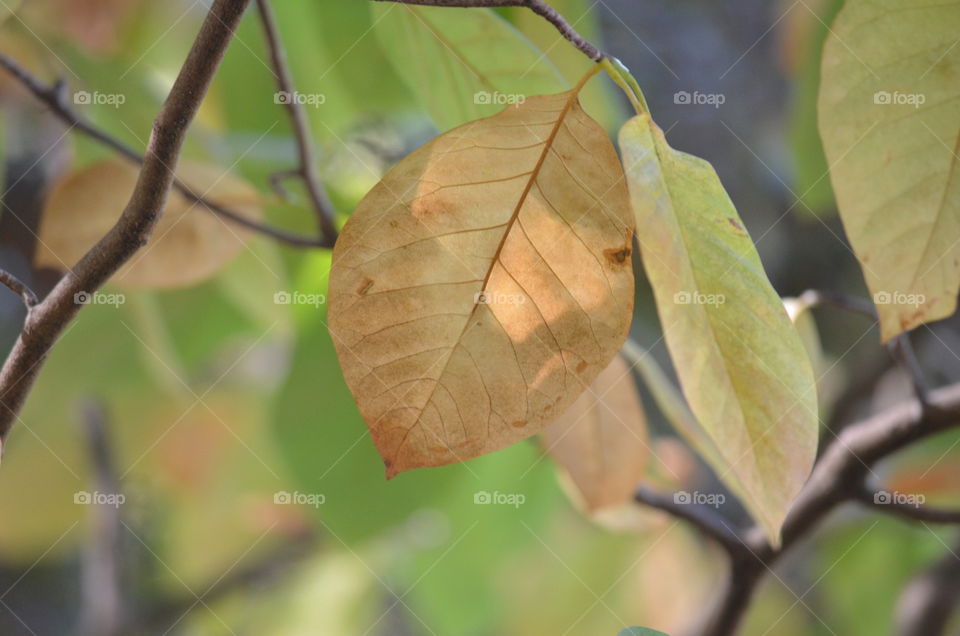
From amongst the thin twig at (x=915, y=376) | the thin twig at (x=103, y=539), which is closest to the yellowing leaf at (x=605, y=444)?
the thin twig at (x=915, y=376)

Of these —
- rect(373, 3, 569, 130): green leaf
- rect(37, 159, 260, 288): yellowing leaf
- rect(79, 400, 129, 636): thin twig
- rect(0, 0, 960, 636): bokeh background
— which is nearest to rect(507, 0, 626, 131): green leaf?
rect(0, 0, 960, 636): bokeh background

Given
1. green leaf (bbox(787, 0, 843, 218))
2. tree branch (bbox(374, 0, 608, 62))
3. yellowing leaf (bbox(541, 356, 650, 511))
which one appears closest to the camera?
tree branch (bbox(374, 0, 608, 62))

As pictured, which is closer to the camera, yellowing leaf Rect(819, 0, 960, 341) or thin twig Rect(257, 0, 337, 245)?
yellowing leaf Rect(819, 0, 960, 341)

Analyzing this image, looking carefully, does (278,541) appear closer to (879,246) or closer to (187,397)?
(187,397)

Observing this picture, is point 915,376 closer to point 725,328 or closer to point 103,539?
point 725,328

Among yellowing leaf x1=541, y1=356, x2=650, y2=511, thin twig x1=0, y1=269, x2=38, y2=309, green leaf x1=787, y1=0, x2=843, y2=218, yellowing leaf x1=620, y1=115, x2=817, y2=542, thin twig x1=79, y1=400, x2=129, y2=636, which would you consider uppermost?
thin twig x1=0, y1=269, x2=38, y2=309

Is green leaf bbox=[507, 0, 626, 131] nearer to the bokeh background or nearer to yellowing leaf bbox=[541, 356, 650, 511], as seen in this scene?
the bokeh background
